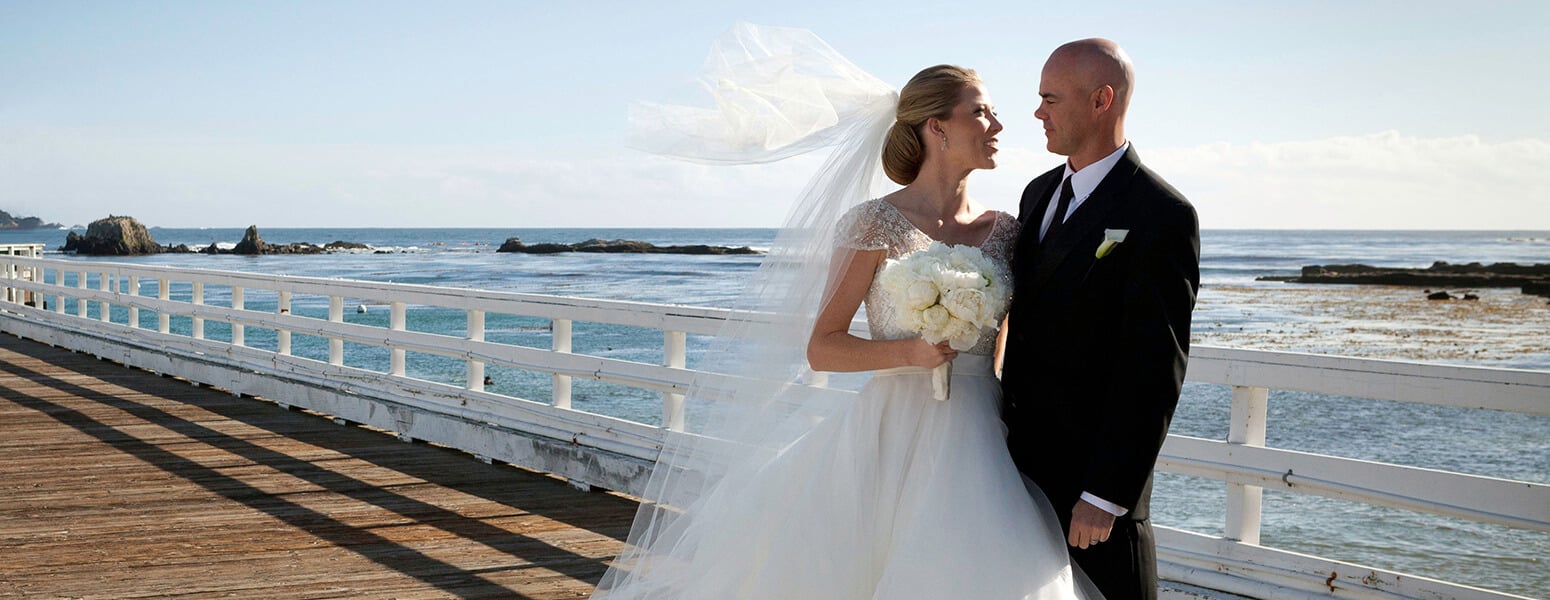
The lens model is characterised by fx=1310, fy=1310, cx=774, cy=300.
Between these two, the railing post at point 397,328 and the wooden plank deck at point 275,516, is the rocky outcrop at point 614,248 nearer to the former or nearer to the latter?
the railing post at point 397,328

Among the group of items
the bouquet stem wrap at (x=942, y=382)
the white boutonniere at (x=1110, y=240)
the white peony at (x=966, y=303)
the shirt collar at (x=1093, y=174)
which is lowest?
the bouquet stem wrap at (x=942, y=382)

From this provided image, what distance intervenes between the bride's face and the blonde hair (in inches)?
0.8

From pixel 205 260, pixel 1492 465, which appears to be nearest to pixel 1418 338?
pixel 1492 465

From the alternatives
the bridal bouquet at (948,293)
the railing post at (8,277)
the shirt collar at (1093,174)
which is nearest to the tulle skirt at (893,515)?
the bridal bouquet at (948,293)

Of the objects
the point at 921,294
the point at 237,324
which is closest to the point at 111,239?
the point at 237,324

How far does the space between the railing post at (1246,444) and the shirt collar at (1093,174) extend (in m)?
1.60

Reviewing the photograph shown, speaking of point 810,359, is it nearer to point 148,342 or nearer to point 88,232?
point 148,342

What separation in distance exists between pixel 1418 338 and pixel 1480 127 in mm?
29215

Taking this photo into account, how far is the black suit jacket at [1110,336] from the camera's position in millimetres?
2230

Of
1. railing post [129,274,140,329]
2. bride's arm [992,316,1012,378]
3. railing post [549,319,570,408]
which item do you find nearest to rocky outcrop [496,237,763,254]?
railing post [129,274,140,329]

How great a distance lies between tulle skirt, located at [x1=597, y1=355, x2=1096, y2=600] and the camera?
2.46 m

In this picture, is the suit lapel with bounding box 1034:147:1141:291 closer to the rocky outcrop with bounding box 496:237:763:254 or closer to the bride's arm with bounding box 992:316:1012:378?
the bride's arm with bounding box 992:316:1012:378

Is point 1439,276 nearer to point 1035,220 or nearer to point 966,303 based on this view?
point 1035,220

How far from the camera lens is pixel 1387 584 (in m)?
3.42
